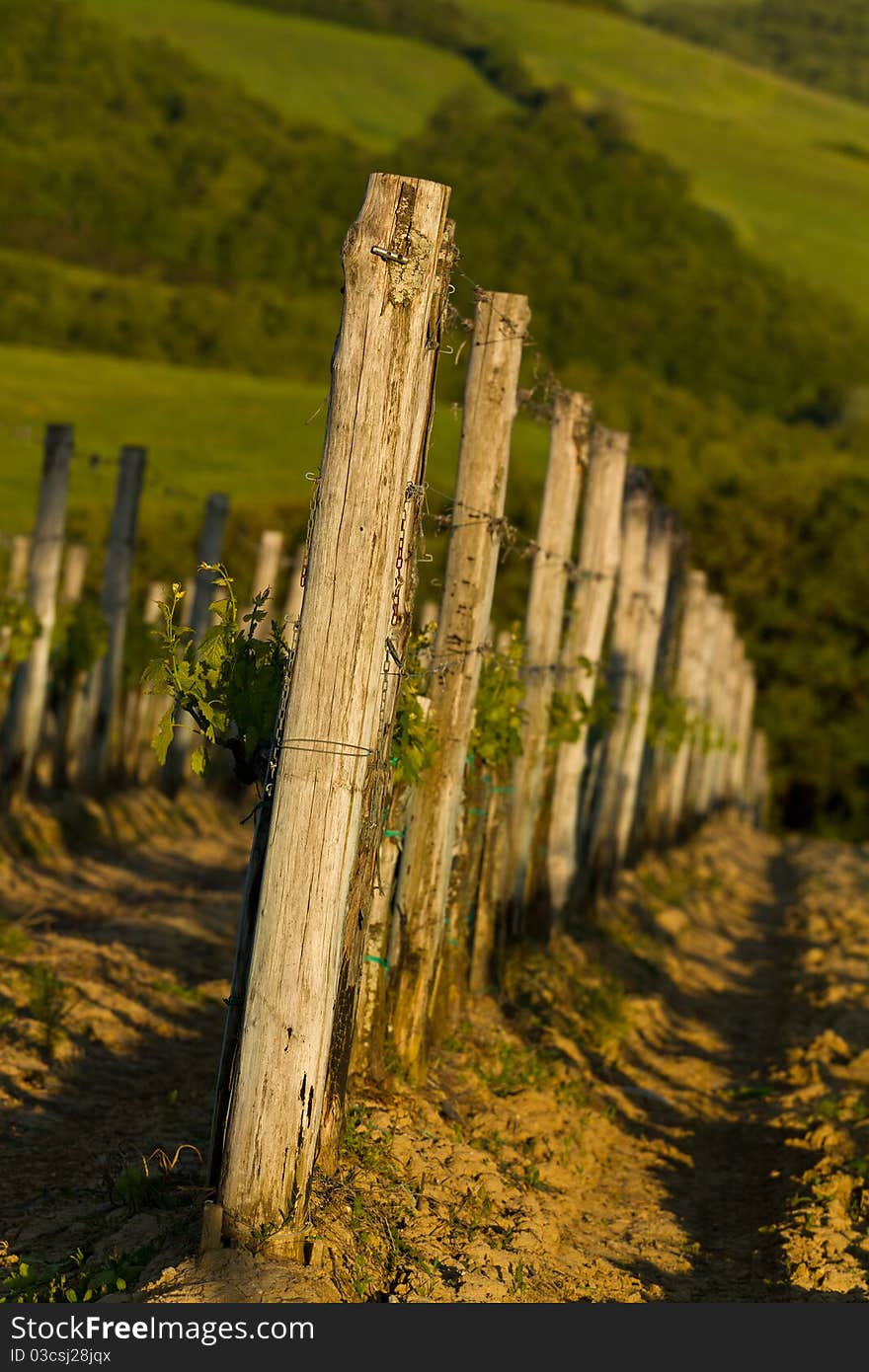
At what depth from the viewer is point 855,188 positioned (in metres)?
95.1

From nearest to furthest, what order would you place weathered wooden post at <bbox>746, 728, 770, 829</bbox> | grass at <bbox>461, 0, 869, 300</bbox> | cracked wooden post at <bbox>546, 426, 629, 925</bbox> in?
1. cracked wooden post at <bbox>546, 426, 629, 925</bbox>
2. weathered wooden post at <bbox>746, 728, 770, 829</bbox>
3. grass at <bbox>461, 0, 869, 300</bbox>

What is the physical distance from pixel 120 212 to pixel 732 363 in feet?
85.7

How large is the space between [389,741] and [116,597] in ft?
28.1

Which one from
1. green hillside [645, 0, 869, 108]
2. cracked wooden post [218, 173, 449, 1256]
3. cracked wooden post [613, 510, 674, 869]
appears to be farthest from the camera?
green hillside [645, 0, 869, 108]

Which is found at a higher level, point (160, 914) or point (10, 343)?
point (10, 343)

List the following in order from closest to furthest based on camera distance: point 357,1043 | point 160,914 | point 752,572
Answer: point 357,1043 → point 160,914 → point 752,572

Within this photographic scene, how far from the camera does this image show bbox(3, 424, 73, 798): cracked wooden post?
12188 mm

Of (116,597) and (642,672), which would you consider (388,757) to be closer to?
(642,672)

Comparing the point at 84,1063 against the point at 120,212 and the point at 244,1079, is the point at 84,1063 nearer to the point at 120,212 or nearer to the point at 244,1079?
the point at 244,1079

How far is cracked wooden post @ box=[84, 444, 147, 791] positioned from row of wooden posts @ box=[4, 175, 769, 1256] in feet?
3.05

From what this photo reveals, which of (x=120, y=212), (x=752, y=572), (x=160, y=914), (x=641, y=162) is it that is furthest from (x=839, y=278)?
(x=160, y=914)

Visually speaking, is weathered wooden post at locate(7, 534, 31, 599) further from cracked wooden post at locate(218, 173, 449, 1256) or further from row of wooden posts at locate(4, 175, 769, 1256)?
cracked wooden post at locate(218, 173, 449, 1256)

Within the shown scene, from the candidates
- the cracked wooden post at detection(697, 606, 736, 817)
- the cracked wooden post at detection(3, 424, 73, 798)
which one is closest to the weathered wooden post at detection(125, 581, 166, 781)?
the cracked wooden post at detection(3, 424, 73, 798)

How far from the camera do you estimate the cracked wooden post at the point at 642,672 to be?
13219mm
